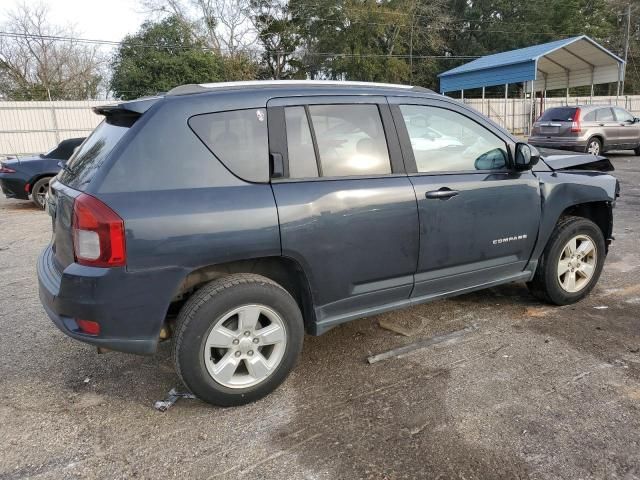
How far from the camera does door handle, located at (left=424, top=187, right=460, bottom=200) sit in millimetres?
3367

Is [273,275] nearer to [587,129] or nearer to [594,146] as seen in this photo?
[587,129]

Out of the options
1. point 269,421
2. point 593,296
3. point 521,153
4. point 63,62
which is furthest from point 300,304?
point 63,62

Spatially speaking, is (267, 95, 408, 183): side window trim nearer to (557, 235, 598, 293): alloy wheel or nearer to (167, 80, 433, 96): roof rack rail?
(167, 80, 433, 96): roof rack rail

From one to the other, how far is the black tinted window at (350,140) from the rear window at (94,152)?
1.10m

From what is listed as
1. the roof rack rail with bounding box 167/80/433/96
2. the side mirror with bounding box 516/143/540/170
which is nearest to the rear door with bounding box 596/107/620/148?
the side mirror with bounding box 516/143/540/170

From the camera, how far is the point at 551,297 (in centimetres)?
Answer: 421

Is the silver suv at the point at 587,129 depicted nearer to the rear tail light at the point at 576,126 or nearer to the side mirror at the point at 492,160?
the rear tail light at the point at 576,126

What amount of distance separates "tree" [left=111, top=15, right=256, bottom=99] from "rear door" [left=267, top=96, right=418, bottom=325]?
91.8 feet

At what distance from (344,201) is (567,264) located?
227cm

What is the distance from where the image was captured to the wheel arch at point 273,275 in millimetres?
2879

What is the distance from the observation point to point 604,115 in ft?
50.4

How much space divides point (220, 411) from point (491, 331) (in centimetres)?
212

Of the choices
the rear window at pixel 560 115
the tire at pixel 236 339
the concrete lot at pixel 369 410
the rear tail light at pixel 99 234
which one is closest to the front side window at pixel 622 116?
the rear window at pixel 560 115

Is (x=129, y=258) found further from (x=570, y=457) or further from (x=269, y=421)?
(x=570, y=457)
